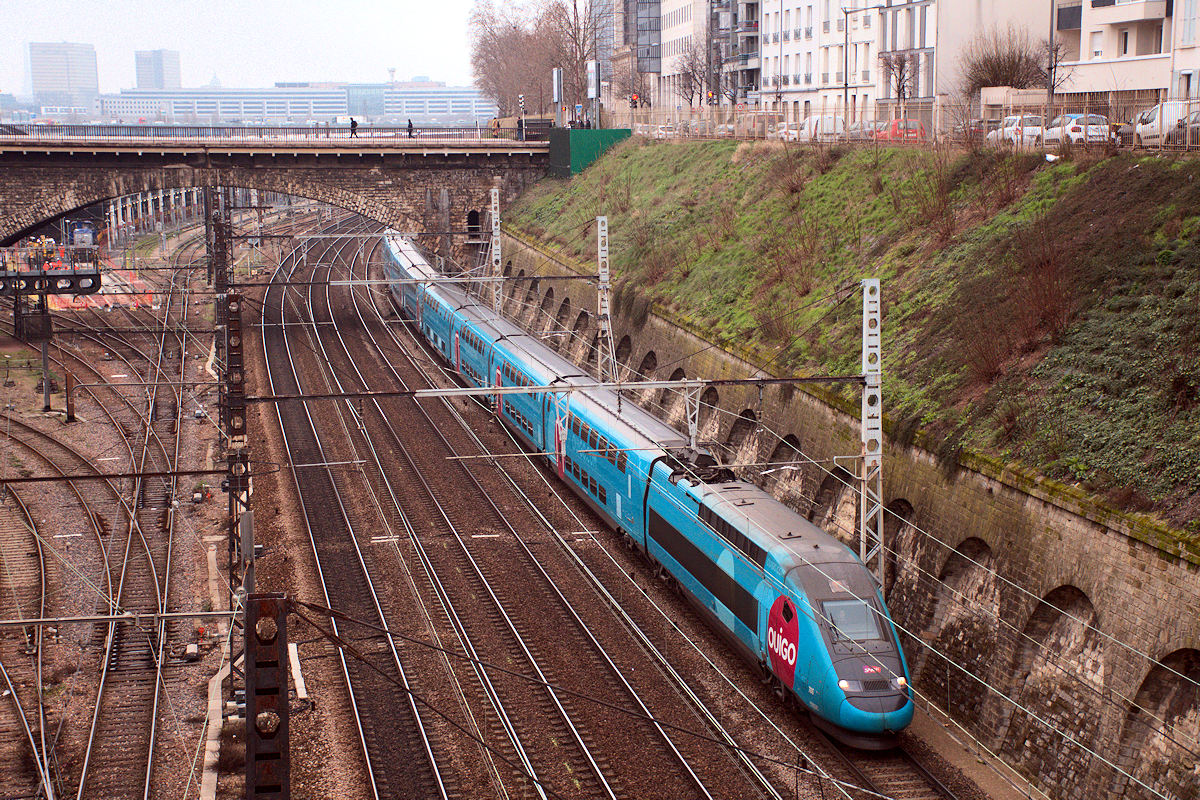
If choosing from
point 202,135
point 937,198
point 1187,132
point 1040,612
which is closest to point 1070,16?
point 937,198

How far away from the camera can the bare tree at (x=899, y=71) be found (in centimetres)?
5922

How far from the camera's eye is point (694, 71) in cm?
9300

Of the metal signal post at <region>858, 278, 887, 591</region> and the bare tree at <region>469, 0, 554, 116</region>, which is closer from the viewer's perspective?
the metal signal post at <region>858, 278, 887, 591</region>

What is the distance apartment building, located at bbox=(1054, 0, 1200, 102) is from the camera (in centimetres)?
4431

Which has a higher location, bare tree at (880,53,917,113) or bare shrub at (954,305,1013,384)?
bare tree at (880,53,917,113)

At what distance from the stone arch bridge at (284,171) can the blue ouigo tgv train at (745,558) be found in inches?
1043

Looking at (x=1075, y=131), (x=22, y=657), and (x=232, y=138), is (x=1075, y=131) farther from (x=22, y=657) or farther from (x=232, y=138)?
(x=232, y=138)

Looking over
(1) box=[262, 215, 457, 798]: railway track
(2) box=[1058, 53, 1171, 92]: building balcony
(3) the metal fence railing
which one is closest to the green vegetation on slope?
(3) the metal fence railing

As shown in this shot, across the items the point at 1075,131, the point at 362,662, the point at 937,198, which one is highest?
the point at 1075,131

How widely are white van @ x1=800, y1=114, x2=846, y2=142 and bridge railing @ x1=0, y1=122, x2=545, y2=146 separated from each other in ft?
66.7

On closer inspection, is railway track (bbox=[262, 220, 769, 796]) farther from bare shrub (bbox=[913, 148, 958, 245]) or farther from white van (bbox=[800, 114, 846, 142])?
white van (bbox=[800, 114, 846, 142])

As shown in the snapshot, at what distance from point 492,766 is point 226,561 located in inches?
412

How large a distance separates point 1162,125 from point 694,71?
71.4 m

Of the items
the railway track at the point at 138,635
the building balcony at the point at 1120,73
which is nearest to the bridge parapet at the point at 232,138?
the railway track at the point at 138,635
